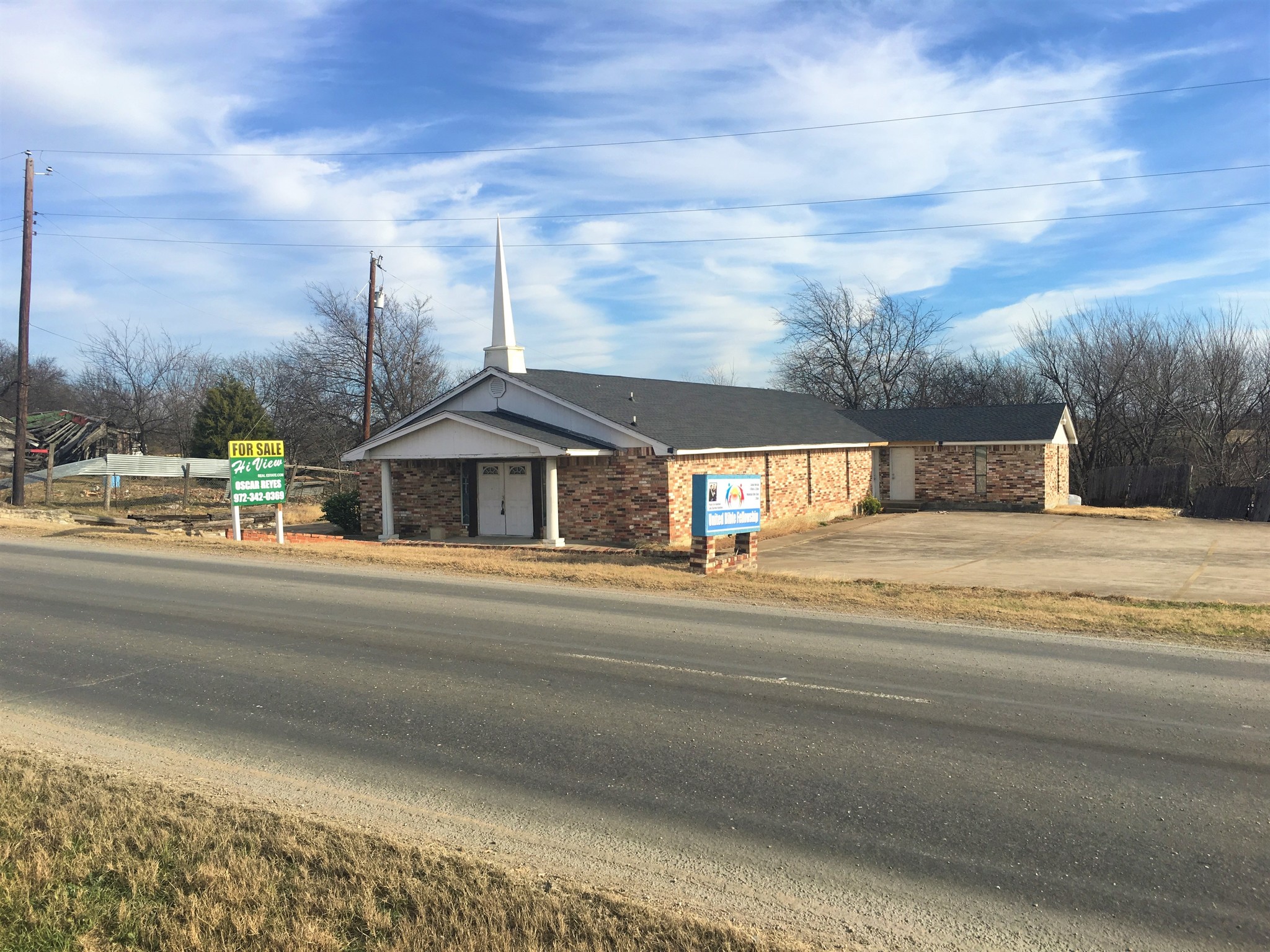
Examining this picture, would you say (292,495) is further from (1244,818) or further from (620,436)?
(1244,818)

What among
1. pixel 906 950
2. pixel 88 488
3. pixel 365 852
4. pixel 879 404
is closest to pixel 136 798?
pixel 365 852

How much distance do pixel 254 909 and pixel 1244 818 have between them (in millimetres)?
5089

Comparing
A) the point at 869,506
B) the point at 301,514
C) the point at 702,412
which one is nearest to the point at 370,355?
the point at 301,514

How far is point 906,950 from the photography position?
3.86m

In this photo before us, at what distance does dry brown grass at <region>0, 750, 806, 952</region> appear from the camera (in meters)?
3.80

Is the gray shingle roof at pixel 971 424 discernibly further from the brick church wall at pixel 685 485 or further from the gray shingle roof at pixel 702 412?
the gray shingle roof at pixel 702 412

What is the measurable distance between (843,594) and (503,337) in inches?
557

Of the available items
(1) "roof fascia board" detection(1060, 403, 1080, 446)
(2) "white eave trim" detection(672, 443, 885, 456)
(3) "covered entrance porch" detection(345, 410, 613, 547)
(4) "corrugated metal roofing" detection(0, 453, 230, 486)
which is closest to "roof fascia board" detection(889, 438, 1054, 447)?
(2) "white eave trim" detection(672, 443, 885, 456)

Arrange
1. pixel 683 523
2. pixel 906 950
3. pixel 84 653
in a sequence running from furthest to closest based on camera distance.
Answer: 1. pixel 683 523
2. pixel 84 653
3. pixel 906 950

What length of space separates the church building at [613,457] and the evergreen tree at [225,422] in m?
17.8

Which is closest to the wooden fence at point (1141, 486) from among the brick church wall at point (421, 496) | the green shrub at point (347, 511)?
the brick church wall at point (421, 496)

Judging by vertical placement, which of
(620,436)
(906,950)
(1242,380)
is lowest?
(906,950)

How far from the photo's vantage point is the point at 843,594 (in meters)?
13.4

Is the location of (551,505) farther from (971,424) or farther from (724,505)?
(971,424)
